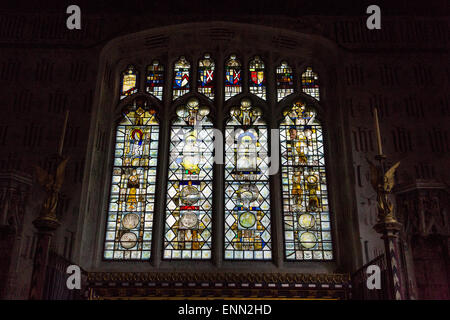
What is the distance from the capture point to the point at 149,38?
12.9m

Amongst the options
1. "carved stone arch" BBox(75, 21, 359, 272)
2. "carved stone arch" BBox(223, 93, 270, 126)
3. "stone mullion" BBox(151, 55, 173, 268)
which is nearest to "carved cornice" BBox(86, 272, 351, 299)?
"stone mullion" BBox(151, 55, 173, 268)

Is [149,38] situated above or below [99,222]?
above

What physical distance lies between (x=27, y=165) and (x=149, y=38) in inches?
156

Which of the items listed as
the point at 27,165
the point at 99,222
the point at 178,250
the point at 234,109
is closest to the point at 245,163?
the point at 234,109

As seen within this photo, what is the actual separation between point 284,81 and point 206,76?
5.59ft

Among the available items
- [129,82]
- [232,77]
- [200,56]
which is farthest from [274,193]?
[129,82]

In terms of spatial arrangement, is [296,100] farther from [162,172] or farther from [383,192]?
[383,192]

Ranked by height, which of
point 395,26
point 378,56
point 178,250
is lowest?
point 178,250

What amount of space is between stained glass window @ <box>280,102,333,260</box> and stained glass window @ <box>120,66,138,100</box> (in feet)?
11.1

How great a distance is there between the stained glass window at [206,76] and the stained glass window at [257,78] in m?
0.85

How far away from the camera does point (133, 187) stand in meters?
11.5
